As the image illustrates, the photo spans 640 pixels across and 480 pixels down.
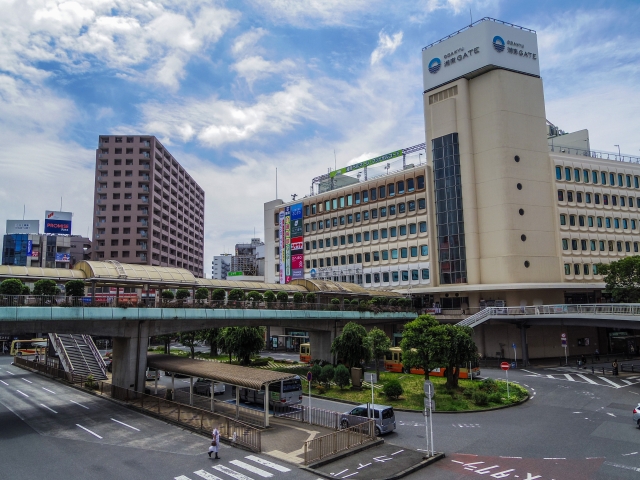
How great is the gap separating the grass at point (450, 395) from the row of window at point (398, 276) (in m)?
30.2

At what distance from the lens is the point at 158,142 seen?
11094 centimetres

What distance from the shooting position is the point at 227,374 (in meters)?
28.3

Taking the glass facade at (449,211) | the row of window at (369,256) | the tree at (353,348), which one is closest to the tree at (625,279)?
the glass facade at (449,211)

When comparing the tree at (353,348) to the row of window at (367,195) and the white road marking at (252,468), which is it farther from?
the row of window at (367,195)

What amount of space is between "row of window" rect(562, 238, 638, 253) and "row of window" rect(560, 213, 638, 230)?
2.34 meters

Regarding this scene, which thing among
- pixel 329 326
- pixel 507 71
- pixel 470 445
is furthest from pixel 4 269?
pixel 507 71

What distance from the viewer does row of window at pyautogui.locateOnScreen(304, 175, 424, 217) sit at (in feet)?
240

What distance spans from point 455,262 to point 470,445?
151ft

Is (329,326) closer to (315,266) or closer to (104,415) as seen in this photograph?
(104,415)

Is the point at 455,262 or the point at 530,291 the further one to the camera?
the point at 455,262

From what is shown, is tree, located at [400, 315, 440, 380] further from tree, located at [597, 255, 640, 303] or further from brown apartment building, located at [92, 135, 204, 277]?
brown apartment building, located at [92, 135, 204, 277]

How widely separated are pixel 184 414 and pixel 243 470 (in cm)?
1056

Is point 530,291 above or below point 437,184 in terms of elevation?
below

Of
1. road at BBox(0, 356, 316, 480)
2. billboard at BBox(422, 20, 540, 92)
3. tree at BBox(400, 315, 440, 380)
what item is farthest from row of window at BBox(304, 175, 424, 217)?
road at BBox(0, 356, 316, 480)
